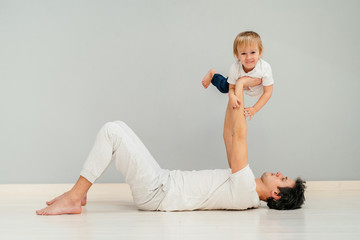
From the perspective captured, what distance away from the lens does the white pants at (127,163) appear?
2.46m

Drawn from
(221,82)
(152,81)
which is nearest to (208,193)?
(221,82)

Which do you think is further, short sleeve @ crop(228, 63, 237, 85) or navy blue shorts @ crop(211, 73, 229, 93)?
navy blue shorts @ crop(211, 73, 229, 93)

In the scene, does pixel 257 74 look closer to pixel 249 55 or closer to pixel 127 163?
pixel 249 55

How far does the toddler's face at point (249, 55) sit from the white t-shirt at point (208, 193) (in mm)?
653

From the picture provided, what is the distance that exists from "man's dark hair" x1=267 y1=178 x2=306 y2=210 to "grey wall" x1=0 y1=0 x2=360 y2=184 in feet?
3.04

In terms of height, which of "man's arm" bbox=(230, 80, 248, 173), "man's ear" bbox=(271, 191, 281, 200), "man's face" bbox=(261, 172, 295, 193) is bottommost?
"man's ear" bbox=(271, 191, 281, 200)

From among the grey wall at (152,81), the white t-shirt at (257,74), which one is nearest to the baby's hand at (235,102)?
the white t-shirt at (257,74)

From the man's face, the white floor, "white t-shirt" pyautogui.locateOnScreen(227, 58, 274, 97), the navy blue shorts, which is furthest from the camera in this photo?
the navy blue shorts

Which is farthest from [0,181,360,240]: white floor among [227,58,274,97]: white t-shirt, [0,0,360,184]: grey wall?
[227,58,274,97]: white t-shirt

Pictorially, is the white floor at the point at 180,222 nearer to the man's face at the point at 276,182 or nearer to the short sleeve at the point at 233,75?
the man's face at the point at 276,182

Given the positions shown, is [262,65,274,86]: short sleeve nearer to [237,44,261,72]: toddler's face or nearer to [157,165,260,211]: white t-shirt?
[237,44,261,72]: toddler's face

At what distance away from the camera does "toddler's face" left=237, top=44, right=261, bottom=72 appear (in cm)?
266

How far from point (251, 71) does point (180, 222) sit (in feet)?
3.40

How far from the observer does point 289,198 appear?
261 centimetres
